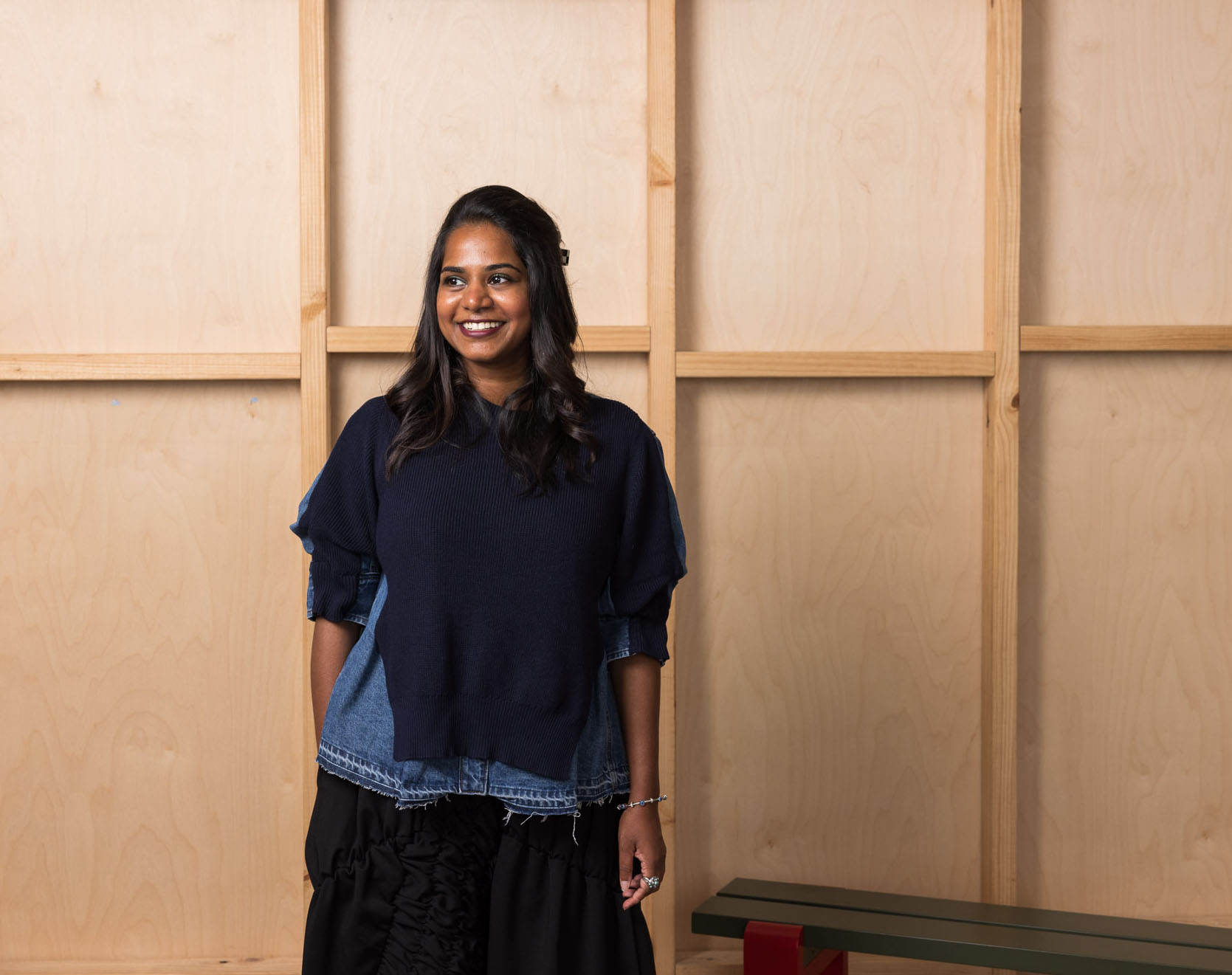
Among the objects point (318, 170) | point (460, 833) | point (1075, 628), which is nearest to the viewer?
point (460, 833)

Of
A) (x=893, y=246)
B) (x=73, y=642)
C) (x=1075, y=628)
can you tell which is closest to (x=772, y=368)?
(x=893, y=246)

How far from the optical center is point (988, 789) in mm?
2248

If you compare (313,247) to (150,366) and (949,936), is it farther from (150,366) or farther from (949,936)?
(949,936)

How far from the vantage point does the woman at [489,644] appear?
1.33 meters

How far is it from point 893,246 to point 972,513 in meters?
0.62

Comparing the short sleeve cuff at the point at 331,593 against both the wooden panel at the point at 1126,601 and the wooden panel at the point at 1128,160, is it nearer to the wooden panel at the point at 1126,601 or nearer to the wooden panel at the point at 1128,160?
the wooden panel at the point at 1126,601

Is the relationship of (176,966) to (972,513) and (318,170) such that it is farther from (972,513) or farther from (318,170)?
(972,513)

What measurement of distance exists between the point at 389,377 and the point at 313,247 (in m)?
0.31

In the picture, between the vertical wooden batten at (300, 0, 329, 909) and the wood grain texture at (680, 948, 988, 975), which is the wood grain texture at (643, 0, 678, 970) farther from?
the vertical wooden batten at (300, 0, 329, 909)

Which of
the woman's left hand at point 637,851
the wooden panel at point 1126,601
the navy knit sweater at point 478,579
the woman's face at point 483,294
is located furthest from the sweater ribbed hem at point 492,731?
the wooden panel at point 1126,601

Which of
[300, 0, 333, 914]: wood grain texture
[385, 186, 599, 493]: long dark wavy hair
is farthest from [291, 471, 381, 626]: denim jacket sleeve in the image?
[300, 0, 333, 914]: wood grain texture

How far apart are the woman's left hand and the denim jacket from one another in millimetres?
41

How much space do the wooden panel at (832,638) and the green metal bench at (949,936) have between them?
22cm

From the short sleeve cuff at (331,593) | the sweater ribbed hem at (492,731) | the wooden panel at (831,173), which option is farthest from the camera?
the wooden panel at (831,173)
